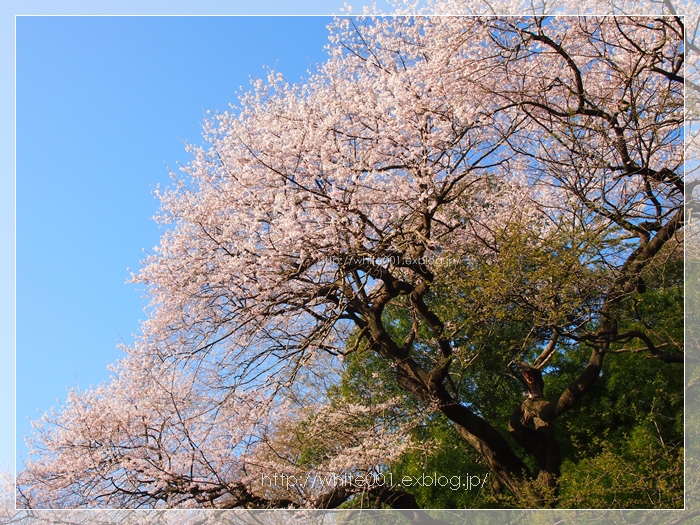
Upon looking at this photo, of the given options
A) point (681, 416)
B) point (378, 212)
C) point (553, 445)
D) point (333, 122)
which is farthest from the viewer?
point (681, 416)

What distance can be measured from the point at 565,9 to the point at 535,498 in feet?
14.0

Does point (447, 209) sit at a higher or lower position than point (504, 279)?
higher

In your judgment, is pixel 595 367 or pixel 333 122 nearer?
pixel 333 122

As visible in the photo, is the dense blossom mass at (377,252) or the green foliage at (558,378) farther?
the dense blossom mass at (377,252)

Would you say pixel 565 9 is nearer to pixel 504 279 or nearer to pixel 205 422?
pixel 504 279

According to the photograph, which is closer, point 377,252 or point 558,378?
point 377,252

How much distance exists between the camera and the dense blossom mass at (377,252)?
18.0 ft

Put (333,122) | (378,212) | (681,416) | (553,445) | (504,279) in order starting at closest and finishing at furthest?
(504,279), (333,122), (378,212), (553,445), (681,416)

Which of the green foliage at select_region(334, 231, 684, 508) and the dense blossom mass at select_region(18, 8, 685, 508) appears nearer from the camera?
the green foliage at select_region(334, 231, 684, 508)

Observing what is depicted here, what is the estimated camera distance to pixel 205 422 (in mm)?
6176

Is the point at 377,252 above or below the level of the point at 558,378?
above

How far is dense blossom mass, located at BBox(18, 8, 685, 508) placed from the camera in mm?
5492

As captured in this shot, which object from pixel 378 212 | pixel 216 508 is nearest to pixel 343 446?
pixel 216 508

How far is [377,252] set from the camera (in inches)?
223
